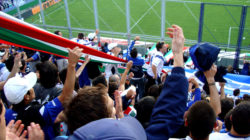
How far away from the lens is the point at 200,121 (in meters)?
1.99

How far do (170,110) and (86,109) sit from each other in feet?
1.71

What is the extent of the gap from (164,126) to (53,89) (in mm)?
2022

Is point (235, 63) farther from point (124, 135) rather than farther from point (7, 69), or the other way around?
point (124, 135)

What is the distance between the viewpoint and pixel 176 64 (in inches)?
63.5

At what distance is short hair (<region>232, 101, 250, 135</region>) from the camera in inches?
86.9

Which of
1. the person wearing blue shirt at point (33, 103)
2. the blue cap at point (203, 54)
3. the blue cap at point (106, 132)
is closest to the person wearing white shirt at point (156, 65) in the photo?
the blue cap at point (203, 54)

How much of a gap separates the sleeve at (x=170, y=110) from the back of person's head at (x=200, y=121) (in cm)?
57

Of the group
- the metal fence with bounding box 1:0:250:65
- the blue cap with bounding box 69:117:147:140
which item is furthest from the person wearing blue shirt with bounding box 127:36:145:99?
the metal fence with bounding box 1:0:250:65

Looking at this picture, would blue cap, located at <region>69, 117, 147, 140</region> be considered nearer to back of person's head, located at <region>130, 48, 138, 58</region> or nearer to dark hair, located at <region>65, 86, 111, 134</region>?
dark hair, located at <region>65, 86, 111, 134</region>

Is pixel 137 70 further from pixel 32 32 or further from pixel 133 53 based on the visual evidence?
pixel 32 32

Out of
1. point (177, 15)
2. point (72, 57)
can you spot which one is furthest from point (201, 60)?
point (177, 15)

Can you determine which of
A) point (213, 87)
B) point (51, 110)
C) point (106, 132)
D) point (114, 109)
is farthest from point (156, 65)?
point (106, 132)

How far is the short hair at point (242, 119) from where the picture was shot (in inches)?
86.9

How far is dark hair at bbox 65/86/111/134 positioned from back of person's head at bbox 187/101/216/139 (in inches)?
32.9
